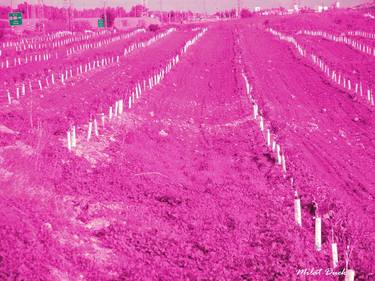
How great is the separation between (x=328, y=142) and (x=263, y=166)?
4599 mm

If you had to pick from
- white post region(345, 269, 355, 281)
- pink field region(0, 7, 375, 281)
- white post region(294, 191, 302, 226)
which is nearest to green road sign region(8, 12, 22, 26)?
pink field region(0, 7, 375, 281)

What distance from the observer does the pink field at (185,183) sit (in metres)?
9.81

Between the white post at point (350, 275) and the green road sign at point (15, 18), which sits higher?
the green road sign at point (15, 18)

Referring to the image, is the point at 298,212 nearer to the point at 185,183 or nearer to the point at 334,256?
the point at 334,256

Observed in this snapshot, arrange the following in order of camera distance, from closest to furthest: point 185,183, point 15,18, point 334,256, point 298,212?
1. point 334,256
2. point 298,212
3. point 185,183
4. point 15,18

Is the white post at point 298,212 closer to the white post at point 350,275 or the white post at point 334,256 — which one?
the white post at point 334,256

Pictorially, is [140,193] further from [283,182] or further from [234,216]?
[283,182]

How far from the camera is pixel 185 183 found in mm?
15078

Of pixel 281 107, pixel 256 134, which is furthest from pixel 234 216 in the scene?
pixel 281 107

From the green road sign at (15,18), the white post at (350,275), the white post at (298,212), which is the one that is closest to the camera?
the white post at (350,275)

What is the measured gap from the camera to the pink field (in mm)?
9812

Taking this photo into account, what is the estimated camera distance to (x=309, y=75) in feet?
121

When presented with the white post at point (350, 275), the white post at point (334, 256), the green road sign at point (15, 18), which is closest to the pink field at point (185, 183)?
the white post at point (334, 256)

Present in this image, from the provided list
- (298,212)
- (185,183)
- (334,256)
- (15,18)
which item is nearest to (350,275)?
(334,256)
